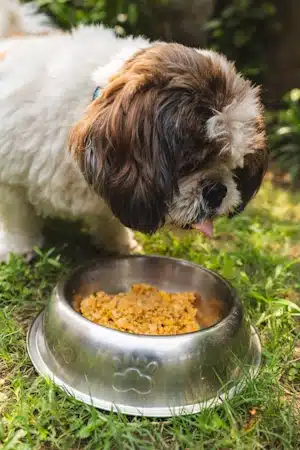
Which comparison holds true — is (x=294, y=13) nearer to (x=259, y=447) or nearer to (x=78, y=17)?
(x=78, y=17)

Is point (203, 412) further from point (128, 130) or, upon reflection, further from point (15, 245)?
point (15, 245)

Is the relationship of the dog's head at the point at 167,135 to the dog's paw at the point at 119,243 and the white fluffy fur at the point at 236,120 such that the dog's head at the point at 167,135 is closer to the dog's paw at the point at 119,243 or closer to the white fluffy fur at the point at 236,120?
the white fluffy fur at the point at 236,120

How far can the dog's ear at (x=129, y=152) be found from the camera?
6.94ft

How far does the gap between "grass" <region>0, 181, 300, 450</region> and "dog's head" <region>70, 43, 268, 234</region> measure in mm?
768

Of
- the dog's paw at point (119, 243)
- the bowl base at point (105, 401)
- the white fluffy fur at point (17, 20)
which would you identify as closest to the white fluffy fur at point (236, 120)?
the bowl base at point (105, 401)

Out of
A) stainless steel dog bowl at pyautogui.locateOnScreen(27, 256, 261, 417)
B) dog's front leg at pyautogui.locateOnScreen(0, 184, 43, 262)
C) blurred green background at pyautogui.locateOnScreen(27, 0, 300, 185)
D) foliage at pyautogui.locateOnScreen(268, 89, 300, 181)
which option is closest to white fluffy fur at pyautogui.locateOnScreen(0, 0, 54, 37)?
blurred green background at pyautogui.locateOnScreen(27, 0, 300, 185)

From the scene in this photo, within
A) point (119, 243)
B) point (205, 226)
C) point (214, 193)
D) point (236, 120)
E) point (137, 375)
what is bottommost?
point (119, 243)

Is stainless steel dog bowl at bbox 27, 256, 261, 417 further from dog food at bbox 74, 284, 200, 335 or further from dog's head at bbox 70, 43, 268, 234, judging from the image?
dog's head at bbox 70, 43, 268, 234

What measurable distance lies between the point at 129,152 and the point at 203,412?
1042 mm

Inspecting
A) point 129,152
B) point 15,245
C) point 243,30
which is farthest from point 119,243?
point 243,30

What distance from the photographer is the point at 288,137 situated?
18.8 ft

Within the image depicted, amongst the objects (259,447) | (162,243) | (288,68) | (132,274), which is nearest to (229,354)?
(259,447)

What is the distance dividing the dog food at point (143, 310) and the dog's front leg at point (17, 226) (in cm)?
70

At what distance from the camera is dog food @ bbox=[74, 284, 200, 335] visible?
8.29 feet
